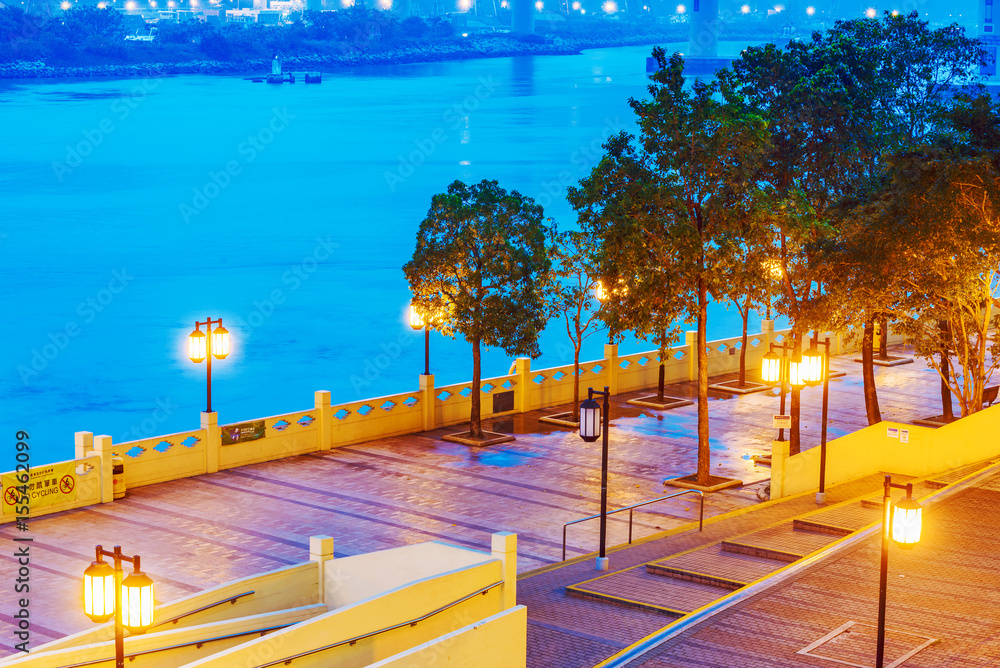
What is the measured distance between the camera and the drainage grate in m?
15.5

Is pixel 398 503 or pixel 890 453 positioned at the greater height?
pixel 890 453

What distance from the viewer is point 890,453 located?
90.3ft

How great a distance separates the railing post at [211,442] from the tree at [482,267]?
6.45 metres

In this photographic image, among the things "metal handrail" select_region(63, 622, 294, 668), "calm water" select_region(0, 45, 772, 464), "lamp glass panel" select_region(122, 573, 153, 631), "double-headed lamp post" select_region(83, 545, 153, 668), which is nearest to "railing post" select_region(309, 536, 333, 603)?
"metal handrail" select_region(63, 622, 294, 668)

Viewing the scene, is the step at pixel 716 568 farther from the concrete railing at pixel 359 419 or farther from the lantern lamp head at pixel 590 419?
the concrete railing at pixel 359 419

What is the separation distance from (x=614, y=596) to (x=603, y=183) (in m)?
11.1

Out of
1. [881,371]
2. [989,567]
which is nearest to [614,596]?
[989,567]

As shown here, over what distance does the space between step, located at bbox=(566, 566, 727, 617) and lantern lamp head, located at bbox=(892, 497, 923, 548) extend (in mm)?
4588

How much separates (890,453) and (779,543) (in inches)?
275

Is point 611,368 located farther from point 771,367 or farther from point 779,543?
point 779,543

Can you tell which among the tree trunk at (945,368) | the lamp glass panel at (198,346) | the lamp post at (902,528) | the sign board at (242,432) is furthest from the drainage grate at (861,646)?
the lamp glass panel at (198,346)

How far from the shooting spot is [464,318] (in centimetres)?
3247

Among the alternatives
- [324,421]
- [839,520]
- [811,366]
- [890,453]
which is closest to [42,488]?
[324,421]

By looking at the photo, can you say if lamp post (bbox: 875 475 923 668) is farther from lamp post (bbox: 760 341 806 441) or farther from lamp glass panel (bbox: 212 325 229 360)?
lamp glass panel (bbox: 212 325 229 360)
